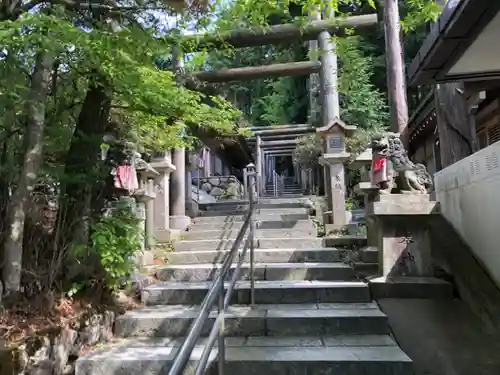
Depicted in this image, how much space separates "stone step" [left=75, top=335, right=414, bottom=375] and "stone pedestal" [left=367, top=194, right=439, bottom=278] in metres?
1.00

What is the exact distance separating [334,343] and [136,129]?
3.06 meters

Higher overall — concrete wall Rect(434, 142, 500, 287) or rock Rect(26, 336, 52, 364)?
concrete wall Rect(434, 142, 500, 287)

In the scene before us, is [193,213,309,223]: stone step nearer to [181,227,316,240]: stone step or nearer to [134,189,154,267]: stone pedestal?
[181,227,316,240]: stone step

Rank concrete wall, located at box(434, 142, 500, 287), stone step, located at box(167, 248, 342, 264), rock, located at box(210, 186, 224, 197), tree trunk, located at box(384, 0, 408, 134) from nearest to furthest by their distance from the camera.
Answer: concrete wall, located at box(434, 142, 500, 287), stone step, located at box(167, 248, 342, 264), tree trunk, located at box(384, 0, 408, 134), rock, located at box(210, 186, 224, 197)

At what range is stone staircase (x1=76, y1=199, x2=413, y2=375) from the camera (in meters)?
3.12

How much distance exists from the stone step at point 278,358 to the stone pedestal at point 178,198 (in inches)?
194

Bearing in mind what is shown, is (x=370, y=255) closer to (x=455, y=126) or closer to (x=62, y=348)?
(x=455, y=126)

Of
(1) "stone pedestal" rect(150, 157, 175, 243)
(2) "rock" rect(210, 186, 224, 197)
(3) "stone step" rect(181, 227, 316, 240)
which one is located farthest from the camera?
(2) "rock" rect(210, 186, 224, 197)

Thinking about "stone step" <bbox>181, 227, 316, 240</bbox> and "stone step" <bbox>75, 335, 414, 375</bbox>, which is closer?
"stone step" <bbox>75, 335, 414, 375</bbox>

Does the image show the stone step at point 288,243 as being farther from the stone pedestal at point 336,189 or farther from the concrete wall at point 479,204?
the concrete wall at point 479,204

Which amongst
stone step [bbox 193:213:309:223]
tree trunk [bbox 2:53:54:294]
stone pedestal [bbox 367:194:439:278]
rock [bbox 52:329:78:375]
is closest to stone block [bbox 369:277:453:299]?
stone pedestal [bbox 367:194:439:278]

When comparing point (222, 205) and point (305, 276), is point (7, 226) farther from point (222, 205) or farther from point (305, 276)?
Result: point (222, 205)

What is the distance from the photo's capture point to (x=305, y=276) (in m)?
4.99

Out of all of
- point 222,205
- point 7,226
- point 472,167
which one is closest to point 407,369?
point 472,167
